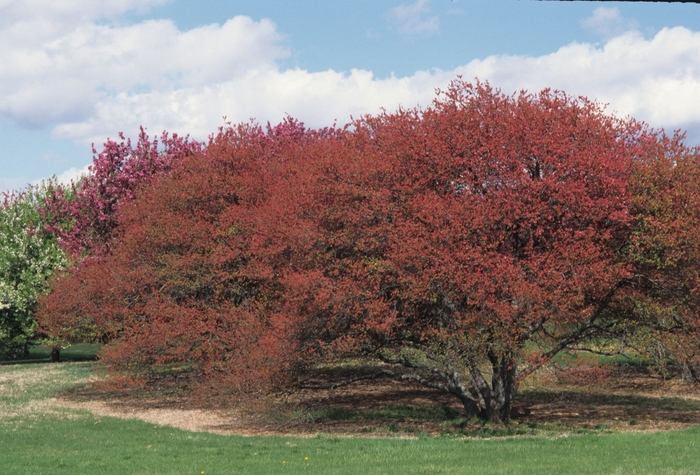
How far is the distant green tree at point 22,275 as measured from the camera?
1800 inches

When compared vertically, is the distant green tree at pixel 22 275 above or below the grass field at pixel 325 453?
above

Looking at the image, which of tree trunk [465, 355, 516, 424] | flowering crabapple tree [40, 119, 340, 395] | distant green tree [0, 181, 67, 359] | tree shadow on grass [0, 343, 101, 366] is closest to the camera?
tree trunk [465, 355, 516, 424]

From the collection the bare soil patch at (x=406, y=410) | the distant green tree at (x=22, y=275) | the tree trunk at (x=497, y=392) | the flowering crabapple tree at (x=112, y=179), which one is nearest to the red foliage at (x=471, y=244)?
the tree trunk at (x=497, y=392)

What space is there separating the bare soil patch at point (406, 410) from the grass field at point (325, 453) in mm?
2065

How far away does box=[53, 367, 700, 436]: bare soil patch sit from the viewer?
21.5 meters

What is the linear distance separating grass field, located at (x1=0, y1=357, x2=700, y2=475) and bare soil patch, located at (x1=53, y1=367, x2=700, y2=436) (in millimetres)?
2065

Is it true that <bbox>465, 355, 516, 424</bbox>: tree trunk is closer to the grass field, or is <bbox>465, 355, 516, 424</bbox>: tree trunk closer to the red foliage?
the red foliage

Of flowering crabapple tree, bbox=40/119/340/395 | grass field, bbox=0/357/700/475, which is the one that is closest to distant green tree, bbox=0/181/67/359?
flowering crabapple tree, bbox=40/119/340/395

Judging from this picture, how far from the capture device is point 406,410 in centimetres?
2478

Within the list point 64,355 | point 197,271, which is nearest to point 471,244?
point 197,271

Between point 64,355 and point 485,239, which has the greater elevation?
point 485,239

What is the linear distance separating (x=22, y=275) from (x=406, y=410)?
30.7 meters

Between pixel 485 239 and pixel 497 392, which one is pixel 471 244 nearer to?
pixel 485 239

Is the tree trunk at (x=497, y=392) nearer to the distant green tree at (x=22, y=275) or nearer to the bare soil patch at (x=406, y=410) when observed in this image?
the bare soil patch at (x=406, y=410)
